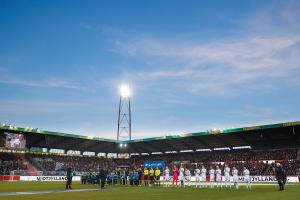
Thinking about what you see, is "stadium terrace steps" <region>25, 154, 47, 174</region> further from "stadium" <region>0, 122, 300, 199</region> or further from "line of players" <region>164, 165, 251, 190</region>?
"line of players" <region>164, 165, 251, 190</region>

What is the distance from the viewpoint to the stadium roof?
2682 inches

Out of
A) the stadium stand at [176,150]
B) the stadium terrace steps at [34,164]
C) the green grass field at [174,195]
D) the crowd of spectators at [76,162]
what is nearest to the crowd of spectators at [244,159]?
the stadium stand at [176,150]

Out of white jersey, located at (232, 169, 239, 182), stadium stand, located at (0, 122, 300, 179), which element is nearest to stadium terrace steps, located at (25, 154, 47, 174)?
stadium stand, located at (0, 122, 300, 179)

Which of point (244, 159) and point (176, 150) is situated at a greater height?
point (176, 150)

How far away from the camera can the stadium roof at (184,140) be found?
6812cm

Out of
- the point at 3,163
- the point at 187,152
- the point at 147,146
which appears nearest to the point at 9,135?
the point at 3,163

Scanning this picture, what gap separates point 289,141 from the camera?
69.2m

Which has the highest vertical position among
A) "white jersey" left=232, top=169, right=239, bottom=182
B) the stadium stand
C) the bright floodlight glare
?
the bright floodlight glare

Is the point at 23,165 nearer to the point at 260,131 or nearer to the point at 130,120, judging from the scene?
the point at 130,120

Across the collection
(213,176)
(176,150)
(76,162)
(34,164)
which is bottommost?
(213,176)

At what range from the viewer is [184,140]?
3246 inches

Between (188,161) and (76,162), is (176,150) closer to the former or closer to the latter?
(188,161)

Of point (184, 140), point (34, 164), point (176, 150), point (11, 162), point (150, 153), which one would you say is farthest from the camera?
point (150, 153)

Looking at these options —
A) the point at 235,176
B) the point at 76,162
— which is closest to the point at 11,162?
the point at 76,162
